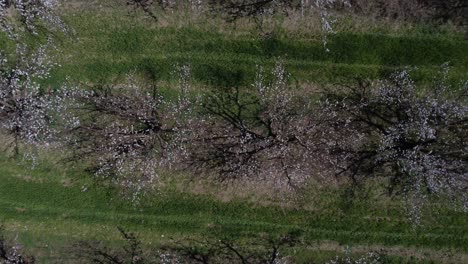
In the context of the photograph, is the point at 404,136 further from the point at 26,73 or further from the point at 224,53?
the point at 26,73

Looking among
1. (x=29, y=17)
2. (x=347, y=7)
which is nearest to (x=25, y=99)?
(x=29, y=17)

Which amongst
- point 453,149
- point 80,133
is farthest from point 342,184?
point 80,133

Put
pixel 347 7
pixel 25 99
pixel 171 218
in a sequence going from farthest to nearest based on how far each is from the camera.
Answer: pixel 171 218 → pixel 25 99 → pixel 347 7

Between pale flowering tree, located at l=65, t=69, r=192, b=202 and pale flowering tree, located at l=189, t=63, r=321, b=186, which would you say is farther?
pale flowering tree, located at l=65, t=69, r=192, b=202

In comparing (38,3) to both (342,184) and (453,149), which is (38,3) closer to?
(342,184)

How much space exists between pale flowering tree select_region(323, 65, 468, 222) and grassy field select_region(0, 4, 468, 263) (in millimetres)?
639

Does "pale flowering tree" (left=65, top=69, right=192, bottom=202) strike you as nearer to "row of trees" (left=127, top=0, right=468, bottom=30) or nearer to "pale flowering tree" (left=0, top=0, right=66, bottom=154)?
"pale flowering tree" (left=0, top=0, right=66, bottom=154)

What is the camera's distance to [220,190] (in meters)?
22.7

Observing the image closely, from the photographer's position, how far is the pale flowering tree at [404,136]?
2227cm

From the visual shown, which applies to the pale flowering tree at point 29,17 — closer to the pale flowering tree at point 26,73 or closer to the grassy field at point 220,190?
the pale flowering tree at point 26,73

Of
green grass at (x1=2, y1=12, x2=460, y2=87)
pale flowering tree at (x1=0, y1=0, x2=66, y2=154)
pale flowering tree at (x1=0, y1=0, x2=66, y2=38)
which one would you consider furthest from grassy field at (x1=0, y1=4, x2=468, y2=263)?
pale flowering tree at (x1=0, y1=0, x2=66, y2=38)

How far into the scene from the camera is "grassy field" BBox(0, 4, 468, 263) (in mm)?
22422

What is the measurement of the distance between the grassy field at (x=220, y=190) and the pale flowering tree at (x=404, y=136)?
25.2 inches

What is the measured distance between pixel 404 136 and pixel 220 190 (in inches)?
317
